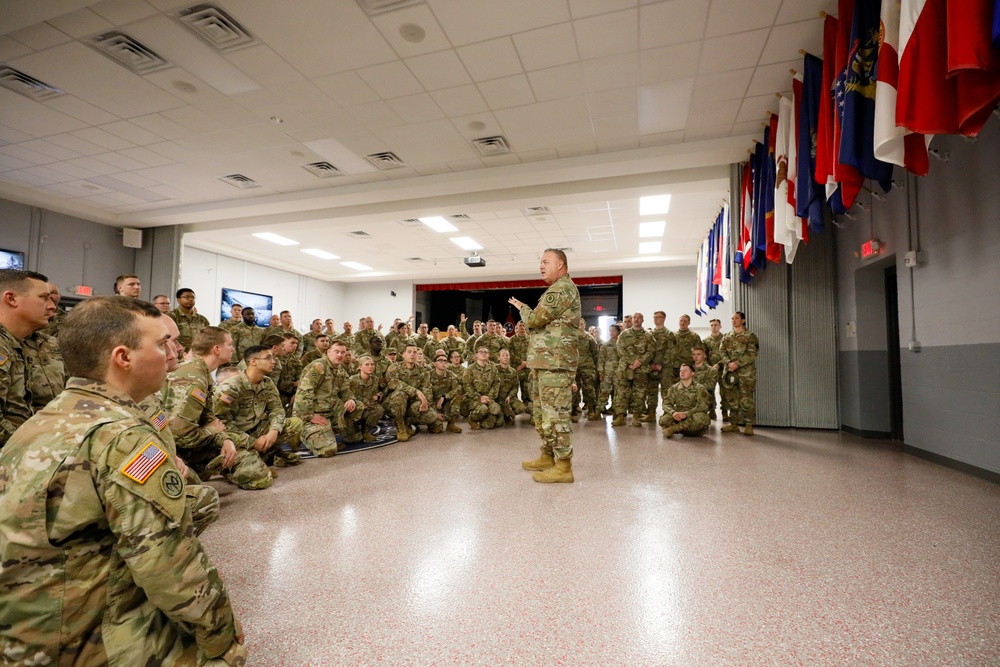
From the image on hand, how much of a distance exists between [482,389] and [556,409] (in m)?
2.59

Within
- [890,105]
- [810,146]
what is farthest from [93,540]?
[810,146]

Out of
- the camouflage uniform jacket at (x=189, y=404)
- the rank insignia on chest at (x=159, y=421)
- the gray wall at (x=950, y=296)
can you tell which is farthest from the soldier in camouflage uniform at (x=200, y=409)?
the gray wall at (x=950, y=296)

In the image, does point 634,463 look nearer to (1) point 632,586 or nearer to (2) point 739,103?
(1) point 632,586

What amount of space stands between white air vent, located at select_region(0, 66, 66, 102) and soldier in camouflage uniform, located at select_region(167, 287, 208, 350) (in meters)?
2.18

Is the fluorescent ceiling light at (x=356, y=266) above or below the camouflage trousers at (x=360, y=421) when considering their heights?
above

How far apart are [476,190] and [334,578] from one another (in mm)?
5896

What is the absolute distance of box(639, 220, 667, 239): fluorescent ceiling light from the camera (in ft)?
28.1

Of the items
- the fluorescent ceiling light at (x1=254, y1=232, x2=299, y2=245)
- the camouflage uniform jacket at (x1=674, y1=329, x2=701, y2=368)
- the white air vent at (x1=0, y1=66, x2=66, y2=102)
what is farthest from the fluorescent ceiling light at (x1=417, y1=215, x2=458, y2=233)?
the white air vent at (x1=0, y1=66, x2=66, y2=102)

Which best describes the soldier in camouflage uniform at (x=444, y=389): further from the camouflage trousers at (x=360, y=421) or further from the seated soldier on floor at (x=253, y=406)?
the seated soldier on floor at (x=253, y=406)

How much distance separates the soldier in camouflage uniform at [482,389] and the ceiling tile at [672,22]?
347 cm

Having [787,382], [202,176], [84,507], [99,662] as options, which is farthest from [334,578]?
[202,176]

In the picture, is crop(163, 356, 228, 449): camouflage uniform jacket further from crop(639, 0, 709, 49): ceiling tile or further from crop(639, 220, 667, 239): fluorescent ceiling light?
crop(639, 220, 667, 239): fluorescent ceiling light

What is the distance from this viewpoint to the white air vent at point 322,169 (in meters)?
6.09

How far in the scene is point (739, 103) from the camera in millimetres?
4477
